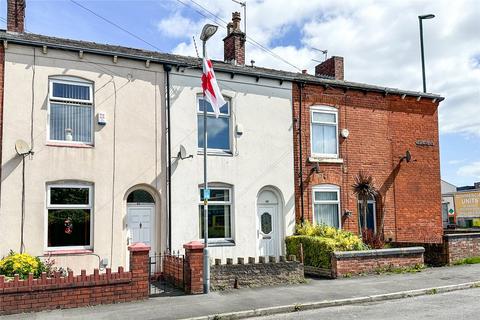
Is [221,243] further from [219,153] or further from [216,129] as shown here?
[216,129]

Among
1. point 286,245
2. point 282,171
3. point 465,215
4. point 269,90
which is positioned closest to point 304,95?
point 269,90

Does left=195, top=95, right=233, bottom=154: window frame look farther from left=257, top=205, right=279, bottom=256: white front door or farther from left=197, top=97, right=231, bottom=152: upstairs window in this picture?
left=257, top=205, right=279, bottom=256: white front door

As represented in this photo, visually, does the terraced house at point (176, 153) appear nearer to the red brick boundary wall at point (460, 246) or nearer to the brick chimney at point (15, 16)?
the brick chimney at point (15, 16)

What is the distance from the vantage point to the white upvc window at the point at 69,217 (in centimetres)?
Result: 1327

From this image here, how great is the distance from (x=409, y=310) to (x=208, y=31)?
7.73m

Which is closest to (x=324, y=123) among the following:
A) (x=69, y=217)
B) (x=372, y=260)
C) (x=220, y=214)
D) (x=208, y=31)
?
(x=220, y=214)

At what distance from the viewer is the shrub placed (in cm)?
1087

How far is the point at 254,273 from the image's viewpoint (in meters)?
12.6

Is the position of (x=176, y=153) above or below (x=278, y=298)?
above

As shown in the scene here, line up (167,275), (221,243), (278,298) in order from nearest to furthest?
(278,298), (167,275), (221,243)

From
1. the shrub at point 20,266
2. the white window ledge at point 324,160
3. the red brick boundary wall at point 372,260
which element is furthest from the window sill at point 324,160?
the shrub at point 20,266

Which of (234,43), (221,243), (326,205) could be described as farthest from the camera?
(234,43)

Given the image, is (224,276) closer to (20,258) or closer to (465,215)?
(20,258)

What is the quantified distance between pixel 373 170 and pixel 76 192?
422 inches
